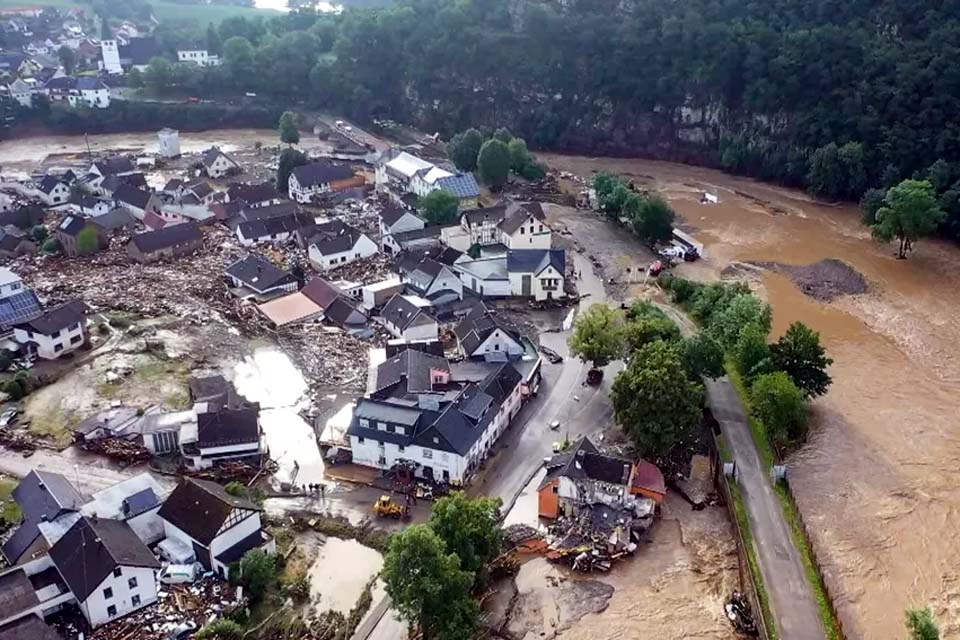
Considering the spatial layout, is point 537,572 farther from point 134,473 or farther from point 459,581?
point 134,473

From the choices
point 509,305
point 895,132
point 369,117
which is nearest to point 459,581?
point 509,305

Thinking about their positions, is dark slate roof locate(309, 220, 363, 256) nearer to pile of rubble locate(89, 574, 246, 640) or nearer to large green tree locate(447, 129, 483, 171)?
large green tree locate(447, 129, 483, 171)

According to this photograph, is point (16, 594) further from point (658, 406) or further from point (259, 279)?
point (259, 279)

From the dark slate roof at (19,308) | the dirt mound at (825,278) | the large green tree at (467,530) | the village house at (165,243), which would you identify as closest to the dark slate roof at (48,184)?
the village house at (165,243)

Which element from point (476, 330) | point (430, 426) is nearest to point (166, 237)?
point (476, 330)

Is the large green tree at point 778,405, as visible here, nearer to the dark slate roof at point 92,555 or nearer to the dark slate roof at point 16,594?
the dark slate roof at point 92,555

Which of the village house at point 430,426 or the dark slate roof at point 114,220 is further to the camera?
the dark slate roof at point 114,220
